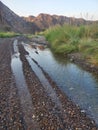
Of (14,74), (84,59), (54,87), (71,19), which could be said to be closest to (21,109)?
(54,87)

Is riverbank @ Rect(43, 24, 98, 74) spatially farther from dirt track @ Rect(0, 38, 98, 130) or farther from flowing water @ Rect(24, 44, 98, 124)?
dirt track @ Rect(0, 38, 98, 130)

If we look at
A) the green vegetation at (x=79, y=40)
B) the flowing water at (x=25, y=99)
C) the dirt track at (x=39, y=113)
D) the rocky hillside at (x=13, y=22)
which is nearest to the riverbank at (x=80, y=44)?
the green vegetation at (x=79, y=40)

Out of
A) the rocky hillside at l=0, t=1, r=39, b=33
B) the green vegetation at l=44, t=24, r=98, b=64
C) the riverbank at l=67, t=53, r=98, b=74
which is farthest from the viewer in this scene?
the rocky hillside at l=0, t=1, r=39, b=33

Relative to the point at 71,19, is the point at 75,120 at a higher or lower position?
lower

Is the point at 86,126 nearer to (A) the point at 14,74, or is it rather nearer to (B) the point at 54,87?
(B) the point at 54,87

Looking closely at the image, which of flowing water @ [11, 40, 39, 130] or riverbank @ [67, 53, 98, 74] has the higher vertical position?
flowing water @ [11, 40, 39, 130]

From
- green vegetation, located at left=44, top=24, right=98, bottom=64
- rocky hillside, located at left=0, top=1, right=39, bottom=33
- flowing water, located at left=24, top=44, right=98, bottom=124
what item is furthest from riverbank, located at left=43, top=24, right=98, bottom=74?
rocky hillside, located at left=0, top=1, right=39, bottom=33

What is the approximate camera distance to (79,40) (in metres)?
17.4

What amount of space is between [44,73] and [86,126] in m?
5.20

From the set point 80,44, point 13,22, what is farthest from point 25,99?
point 13,22

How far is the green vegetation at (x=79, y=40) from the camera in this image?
14602 millimetres

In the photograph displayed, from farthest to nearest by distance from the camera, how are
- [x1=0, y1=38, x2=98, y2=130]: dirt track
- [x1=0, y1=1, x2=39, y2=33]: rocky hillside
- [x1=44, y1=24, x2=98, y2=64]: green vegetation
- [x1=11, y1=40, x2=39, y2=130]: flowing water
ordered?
[x1=0, y1=1, x2=39, y2=33]: rocky hillside < [x1=44, y1=24, x2=98, y2=64]: green vegetation < [x1=11, y1=40, x2=39, y2=130]: flowing water < [x1=0, y1=38, x2=98, y2=130]: dirt track

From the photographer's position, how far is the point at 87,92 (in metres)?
8.16

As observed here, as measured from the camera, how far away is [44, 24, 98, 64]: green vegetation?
1460 centimetres
